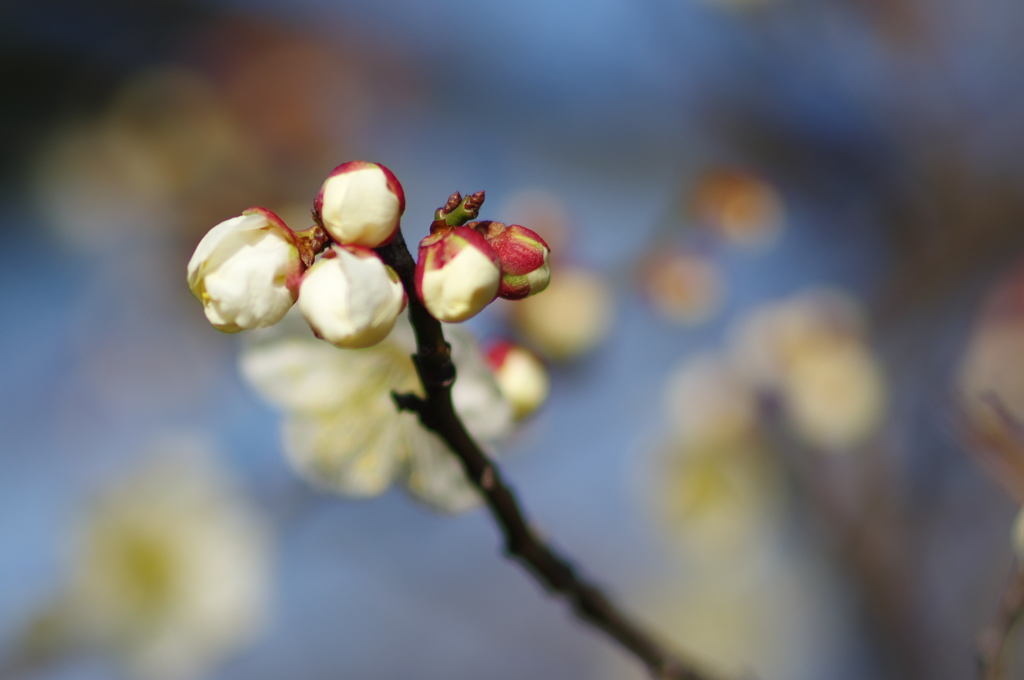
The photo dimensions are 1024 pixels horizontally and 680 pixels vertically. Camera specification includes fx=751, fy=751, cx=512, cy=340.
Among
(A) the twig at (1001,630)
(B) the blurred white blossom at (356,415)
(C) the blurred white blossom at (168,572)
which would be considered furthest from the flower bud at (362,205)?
(C) the blurred white blossom at (168,572)

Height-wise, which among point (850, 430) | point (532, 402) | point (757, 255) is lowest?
point (850, 430)

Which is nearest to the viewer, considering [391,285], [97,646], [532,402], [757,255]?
[391,285]

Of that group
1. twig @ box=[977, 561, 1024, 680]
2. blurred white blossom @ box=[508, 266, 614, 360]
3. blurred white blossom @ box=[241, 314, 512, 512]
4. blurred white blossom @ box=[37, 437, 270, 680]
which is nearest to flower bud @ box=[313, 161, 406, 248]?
blurred white blossom @ box=[241, 314, 512, 512]

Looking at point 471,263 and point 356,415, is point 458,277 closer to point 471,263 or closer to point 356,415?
point 471,263

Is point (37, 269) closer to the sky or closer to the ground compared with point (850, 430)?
closer to the sky

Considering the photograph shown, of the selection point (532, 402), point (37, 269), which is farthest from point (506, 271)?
point (37, 269)

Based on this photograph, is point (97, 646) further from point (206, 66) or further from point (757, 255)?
point (206, 66)

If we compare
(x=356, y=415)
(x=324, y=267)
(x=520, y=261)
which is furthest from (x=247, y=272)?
(x=356, y=415)

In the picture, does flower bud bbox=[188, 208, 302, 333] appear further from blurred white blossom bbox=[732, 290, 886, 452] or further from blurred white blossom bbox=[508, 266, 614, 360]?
blurred white blossom bbox=[732, 290, 886, 452]
